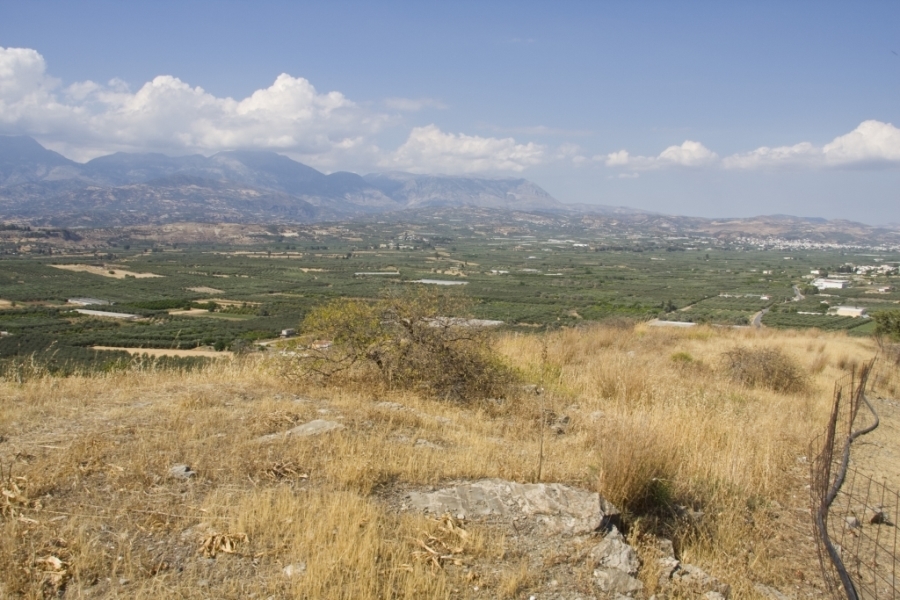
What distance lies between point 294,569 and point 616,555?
2.02 meters

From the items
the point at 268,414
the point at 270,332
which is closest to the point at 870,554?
the point at 268,414

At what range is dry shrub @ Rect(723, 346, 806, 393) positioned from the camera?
10.1 m

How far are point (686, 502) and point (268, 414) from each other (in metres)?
4.12

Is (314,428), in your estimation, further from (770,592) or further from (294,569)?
(770,592)

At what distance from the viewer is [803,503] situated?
501 cm

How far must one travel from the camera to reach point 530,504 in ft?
13.6

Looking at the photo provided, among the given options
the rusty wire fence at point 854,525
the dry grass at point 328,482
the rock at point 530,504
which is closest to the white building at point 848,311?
the dry grass at point 328,482

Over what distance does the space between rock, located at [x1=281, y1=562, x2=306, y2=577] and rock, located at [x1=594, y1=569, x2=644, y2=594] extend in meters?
1.76

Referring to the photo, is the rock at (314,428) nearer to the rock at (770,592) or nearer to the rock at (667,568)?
the rock at (667,568)

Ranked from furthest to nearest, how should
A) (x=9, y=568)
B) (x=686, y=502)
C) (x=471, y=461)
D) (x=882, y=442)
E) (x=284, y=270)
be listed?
(x=284, y=270)
(x=882, y=442)
(x=471, y=461)
(x=686, y=502)
(x=9, y=568)

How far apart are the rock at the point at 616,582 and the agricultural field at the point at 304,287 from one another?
6.83 metres

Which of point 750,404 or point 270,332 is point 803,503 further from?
point 270,332

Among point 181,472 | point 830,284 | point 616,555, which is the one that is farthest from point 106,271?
point 830,284

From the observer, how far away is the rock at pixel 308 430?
17.2 ft
